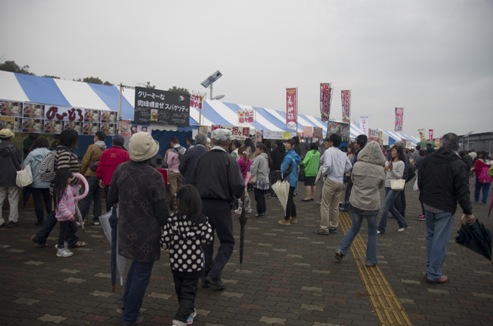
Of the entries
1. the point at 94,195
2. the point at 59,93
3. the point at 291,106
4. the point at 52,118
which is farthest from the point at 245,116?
the point at 94,195

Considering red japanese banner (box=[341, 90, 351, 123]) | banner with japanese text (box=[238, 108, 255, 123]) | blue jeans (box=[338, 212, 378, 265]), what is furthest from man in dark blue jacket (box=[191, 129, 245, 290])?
red japanese banner (box=[341, 90, 351, 123])

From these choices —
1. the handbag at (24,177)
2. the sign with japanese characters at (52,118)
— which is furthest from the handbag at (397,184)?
the sign with japanese characters at (52,118)

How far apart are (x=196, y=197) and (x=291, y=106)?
1689 cm

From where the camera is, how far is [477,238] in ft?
15.1

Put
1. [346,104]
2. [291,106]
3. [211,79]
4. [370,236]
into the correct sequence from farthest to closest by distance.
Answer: [211,79] < [346,104] < [291,106] < [370,236]

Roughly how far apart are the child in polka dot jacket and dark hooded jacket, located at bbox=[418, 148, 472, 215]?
10.5 feet

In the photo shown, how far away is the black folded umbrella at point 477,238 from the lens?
14.9 ft

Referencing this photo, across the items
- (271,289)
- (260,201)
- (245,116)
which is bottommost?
(271,289)

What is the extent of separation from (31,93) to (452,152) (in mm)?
11975

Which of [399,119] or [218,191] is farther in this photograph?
[399,119]

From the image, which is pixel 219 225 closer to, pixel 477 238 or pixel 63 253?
pixel 63 253

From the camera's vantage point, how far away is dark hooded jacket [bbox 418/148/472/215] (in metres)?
4.91

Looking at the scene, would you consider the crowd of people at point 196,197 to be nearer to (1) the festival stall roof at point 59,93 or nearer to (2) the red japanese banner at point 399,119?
(1) the festival stall roof at point 59,93

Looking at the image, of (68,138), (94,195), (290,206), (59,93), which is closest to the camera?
(68,138)
